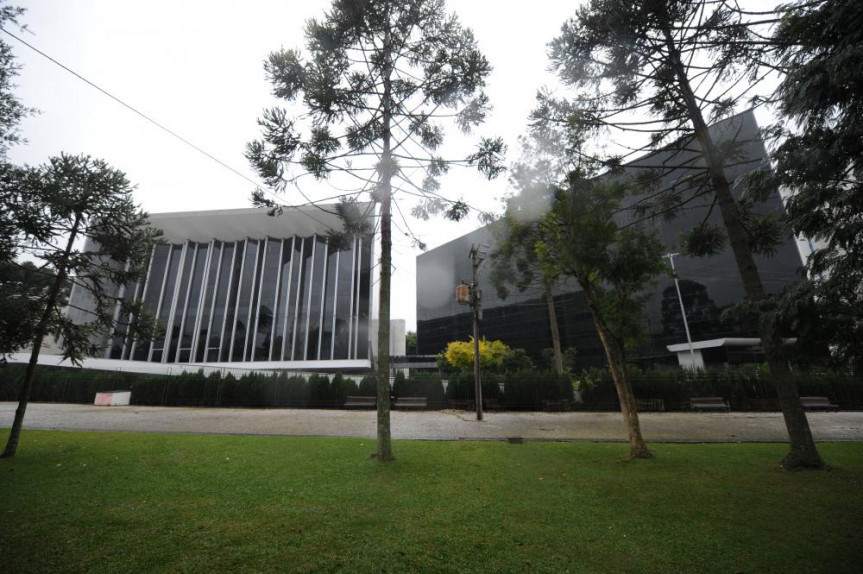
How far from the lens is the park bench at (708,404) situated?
54.9ft

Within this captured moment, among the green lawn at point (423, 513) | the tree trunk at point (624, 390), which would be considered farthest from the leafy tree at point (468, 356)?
the green lawn at point (423, 513)

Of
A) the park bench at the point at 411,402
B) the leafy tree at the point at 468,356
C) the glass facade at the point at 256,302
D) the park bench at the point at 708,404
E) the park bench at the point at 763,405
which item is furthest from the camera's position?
the glass facade at the point at 256,302

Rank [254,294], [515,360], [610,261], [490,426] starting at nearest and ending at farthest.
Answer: [610,261] < [490,426] < [515,360] < [254,294]

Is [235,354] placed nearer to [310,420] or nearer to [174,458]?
[310,420]

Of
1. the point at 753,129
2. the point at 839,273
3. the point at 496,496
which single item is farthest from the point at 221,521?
the point at 753,129

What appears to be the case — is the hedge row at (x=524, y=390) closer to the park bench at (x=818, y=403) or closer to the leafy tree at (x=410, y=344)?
the park bench at (x=818, y=403)

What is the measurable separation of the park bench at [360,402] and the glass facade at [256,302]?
2240cm

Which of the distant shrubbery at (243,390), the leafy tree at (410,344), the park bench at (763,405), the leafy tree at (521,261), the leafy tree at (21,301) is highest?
the leafy tree at (410,344)

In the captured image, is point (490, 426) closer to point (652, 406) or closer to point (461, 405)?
point (461, 405)

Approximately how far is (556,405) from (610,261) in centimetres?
1216

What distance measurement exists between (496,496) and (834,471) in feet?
19.2

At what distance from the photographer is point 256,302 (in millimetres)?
42500

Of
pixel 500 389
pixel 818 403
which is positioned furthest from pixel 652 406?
pixel 818 403

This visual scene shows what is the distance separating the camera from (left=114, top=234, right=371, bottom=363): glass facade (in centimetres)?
4075
